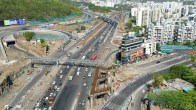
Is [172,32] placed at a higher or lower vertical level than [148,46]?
higher

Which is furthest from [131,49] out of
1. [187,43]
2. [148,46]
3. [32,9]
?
[32,9]

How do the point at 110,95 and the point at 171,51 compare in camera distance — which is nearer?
the point at 110,95

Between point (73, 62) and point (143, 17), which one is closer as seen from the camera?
point (73, 62)

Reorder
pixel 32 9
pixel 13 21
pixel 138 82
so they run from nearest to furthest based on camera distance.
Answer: pixel 138 82 → pixel 13 21 → pixel 32 9

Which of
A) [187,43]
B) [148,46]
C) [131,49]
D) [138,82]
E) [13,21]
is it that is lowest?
[138,82]

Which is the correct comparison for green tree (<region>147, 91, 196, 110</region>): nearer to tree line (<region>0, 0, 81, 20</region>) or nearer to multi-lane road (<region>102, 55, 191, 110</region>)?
multi-lane road (<region>102, 55, 191, 110</region>)

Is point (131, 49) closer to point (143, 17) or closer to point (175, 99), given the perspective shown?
point (175, 99)

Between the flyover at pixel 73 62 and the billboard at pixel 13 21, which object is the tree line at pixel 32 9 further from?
the flyover at pixel 73 62

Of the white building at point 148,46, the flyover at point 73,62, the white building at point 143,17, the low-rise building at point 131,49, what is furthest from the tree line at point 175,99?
the white building at point 143,17

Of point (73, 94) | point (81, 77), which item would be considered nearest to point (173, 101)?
point (73, 94)

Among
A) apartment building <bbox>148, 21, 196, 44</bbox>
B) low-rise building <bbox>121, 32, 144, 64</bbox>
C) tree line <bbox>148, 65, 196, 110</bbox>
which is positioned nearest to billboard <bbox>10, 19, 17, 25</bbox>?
apartment building <bbox>148, 21, 196, 44</bbox>

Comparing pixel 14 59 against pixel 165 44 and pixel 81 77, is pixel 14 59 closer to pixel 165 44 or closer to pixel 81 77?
pixel 81 77
